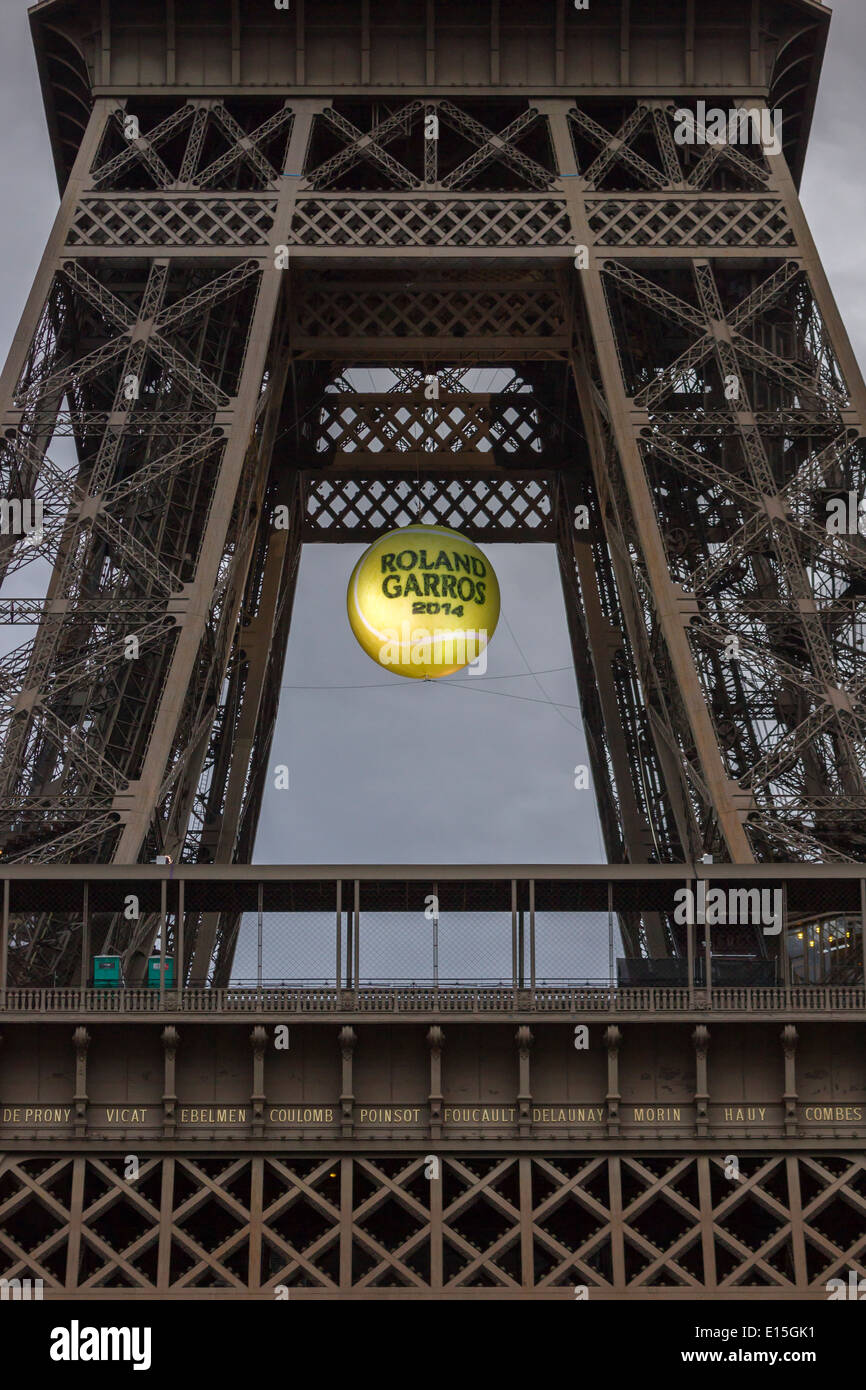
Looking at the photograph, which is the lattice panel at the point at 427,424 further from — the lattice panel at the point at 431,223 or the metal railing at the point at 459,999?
the metal railing at the point at 459,999

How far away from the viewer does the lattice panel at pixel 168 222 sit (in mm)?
38312

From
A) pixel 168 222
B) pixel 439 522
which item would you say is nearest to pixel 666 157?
pixel 168 222

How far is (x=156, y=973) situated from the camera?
32562 mm

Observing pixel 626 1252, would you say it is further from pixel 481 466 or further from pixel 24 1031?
pixel 481 466

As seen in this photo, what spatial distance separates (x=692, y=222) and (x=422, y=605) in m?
10.5

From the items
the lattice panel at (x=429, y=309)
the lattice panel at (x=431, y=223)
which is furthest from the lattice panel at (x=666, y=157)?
the lattice panel at (x=429, y=309)

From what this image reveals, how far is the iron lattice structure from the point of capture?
3403cm

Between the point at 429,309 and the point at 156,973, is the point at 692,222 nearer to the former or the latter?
the point at 429,309

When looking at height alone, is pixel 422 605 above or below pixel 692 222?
below

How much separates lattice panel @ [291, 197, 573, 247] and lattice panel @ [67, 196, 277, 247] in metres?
0.74

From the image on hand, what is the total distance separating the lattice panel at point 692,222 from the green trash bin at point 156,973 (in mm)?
15558

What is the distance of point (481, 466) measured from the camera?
47750mm

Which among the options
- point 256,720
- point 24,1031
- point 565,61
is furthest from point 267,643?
point 24,1031

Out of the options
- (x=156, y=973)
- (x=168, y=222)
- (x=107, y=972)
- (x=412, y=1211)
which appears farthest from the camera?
(x=168, y=222)
